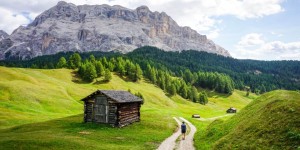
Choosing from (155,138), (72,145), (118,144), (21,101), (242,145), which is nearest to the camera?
(242,145)

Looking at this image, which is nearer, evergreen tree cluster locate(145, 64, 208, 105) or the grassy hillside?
the grassy hillside

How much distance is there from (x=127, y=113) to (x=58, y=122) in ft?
41.4

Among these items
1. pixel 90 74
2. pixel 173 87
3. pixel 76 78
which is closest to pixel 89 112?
pixel 90 74

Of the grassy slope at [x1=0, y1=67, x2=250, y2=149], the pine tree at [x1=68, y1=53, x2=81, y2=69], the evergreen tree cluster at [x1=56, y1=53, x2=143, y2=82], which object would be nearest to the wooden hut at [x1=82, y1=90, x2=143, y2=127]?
the grassy slope at [x1=0, y1=67, x2=250, y2=149]

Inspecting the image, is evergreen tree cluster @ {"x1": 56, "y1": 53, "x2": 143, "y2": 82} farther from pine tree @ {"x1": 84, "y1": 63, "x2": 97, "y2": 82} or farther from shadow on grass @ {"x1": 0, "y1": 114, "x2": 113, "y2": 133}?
shadow on grass @ {"x1": 0, "y1": 114, "x2": 113, "y2": 133}

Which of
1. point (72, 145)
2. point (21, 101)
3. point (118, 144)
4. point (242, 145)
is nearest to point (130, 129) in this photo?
point (118, 144)

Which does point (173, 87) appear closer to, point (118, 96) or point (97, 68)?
point (97, 68)

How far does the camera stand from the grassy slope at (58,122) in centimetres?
3256

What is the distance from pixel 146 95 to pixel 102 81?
953 inches

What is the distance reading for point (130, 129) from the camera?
153 ft

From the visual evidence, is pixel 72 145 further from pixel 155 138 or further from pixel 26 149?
pixel 155 138

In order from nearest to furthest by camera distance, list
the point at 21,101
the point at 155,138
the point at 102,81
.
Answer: the point at 155,138
the point at 21,101
the point at 102,81

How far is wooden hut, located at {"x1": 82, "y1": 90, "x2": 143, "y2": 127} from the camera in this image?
48.6 m

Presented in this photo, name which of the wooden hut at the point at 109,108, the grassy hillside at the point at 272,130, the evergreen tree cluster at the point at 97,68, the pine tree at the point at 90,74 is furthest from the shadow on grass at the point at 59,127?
the evergreen tree cluster at the point at 97,68
